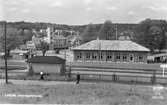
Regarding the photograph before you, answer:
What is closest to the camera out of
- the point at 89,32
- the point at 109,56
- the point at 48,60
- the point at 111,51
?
the point at 48,60

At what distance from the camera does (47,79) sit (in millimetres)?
9594

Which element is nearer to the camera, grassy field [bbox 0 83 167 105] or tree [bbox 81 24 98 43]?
grassy field [bbox 0 83 167 105]

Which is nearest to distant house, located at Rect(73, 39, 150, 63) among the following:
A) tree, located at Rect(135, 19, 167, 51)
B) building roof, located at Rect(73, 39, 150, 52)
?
building roof, located at Rect(73, 39, 150, 52)

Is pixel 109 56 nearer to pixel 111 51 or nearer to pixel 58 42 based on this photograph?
pixel 111 51

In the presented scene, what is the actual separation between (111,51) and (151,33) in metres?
5.25

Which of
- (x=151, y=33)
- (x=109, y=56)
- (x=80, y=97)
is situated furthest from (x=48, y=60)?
(x=151, y=33)

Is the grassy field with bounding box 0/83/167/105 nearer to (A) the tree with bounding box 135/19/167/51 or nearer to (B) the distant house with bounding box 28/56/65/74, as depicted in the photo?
(B) the distant house with bounding box 28/56/65/74

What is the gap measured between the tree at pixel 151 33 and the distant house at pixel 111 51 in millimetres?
1463

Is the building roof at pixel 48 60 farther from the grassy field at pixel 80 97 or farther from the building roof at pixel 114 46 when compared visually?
the grassy field at pixel 80 97

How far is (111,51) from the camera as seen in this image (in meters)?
16.0

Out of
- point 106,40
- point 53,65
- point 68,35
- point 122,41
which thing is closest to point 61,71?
point 53,65

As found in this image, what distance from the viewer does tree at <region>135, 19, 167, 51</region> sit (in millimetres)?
17000

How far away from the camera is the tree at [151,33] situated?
17000 mm

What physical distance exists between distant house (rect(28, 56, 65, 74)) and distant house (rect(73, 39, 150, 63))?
3.68 metres
